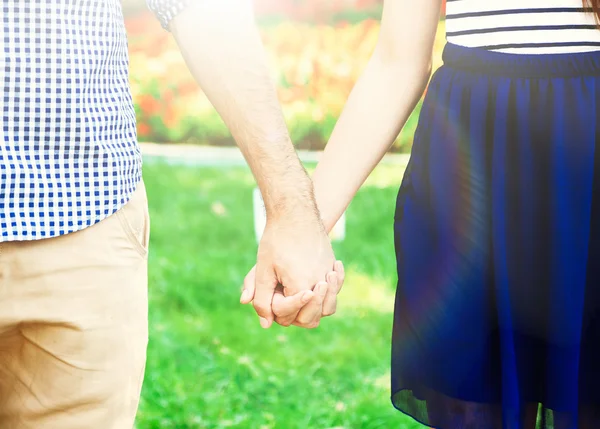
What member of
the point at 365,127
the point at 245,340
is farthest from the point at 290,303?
the point at 245,340

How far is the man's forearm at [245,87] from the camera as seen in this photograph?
1.65 m

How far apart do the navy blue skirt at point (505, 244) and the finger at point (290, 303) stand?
22 cm

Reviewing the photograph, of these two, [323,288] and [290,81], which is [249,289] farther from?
[290,81]

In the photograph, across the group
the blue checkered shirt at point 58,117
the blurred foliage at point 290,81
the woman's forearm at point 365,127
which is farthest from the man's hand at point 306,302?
the blurred foliage at point 290,81

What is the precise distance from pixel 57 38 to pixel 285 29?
17.7ft

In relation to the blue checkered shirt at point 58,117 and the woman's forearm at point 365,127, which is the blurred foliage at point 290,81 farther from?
the blue checkered shirt at point 58,117

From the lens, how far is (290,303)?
1787 mm

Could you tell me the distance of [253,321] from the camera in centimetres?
397

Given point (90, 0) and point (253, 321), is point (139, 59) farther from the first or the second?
point (90, 0)

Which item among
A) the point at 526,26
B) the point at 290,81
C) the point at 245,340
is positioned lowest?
the point at 245,340

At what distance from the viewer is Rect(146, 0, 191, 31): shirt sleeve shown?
5.33ft

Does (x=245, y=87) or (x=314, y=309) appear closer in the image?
(x=245, y=87)

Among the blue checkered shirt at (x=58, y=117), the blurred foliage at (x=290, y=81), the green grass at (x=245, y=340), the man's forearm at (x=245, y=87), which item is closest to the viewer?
the blue checkered shirt at (x=58, y=117)

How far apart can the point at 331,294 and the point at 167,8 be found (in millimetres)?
686
